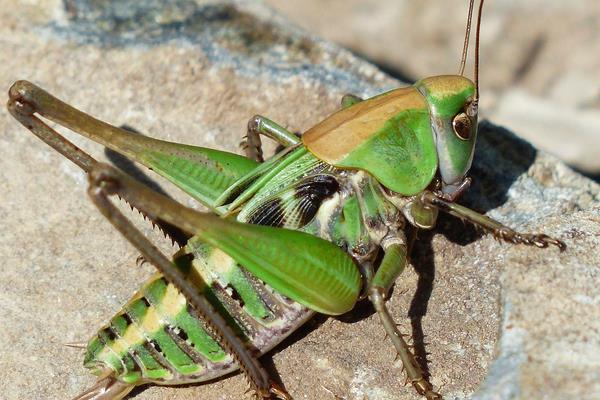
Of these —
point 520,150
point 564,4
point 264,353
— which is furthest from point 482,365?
point 564,4

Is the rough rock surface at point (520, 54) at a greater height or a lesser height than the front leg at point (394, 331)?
lesser

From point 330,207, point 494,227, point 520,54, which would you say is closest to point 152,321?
point 330,207

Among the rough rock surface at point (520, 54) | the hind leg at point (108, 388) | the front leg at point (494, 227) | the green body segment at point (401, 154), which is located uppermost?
the green body segment at point (401, 154)

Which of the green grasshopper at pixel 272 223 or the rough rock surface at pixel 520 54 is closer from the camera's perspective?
the green grasshopper at pixel 272 223

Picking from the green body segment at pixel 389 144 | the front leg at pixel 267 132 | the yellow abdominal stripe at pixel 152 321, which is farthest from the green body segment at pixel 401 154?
the yellow abdominal stripe at pixel 152 321

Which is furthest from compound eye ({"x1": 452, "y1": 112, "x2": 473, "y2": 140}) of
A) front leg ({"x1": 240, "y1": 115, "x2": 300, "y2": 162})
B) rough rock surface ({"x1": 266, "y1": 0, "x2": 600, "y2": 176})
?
rough rock surface ({"x1": 266, "y1": 0, "x2": 600, "y2": 176})

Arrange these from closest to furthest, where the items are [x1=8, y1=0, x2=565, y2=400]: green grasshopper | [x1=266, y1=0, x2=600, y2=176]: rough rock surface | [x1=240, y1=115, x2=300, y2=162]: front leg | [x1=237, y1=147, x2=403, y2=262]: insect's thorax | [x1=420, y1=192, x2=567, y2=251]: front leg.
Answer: [x1=8, y1=0, x2=565, y2=400]: green grasshopper, [x1=420, y1=192, x2=567, y2=251]: front leg, [x1=237, y1=147, x2=403, y2=262]: insect's thorax, [x1=240, y1=115, x2=300, y2=162]: front leg, [x1=266, y1=0, x2=600, y2=176]: rough rock surface

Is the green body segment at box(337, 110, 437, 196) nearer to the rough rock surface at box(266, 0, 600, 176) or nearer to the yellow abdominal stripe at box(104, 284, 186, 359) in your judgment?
the yellow abdominal stripe at box(104, 284, 186, 359)

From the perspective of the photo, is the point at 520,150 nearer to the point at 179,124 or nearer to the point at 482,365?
the point at 482,365

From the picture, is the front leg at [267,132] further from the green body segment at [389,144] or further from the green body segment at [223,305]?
the green body segment at [223,305]

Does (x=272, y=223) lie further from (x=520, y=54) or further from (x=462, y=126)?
(x=520, y=54)
